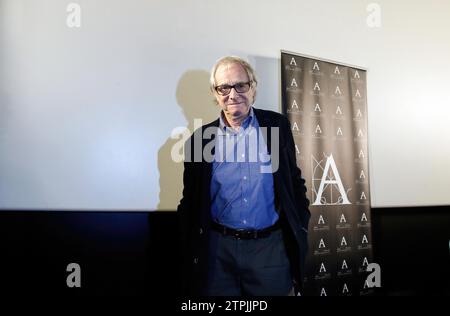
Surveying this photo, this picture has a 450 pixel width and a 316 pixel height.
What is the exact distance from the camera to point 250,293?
1981 mm

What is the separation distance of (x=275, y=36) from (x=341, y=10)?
0.68 metres

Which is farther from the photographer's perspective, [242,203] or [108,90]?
[108,90]

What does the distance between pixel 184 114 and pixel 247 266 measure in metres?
1.20

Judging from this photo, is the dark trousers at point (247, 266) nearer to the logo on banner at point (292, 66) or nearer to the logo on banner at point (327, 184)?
the logo on banner at point (327, 184)

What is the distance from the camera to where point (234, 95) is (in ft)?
7.02

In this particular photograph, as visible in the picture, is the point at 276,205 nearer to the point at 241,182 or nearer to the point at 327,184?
the point at 241,182

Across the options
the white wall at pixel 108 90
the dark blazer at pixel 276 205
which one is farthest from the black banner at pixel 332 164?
the dark blazer at pixel 276 205

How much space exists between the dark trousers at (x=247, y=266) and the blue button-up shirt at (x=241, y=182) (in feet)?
0.33

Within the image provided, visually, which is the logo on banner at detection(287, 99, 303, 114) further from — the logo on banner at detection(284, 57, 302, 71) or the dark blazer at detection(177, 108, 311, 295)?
the dark blazer at detection(177, 108, 311, 295)

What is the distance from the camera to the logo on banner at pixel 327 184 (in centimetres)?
271

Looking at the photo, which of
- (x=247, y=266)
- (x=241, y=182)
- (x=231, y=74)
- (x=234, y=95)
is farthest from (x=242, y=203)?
(x=231, y=74)

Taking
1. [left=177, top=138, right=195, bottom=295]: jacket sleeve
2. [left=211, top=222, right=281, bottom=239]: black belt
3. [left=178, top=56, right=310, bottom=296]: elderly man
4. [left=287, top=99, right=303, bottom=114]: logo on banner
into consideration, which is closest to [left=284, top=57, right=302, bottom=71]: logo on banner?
[left=287, top=99, right=303, bottom=114]: logo on banner
